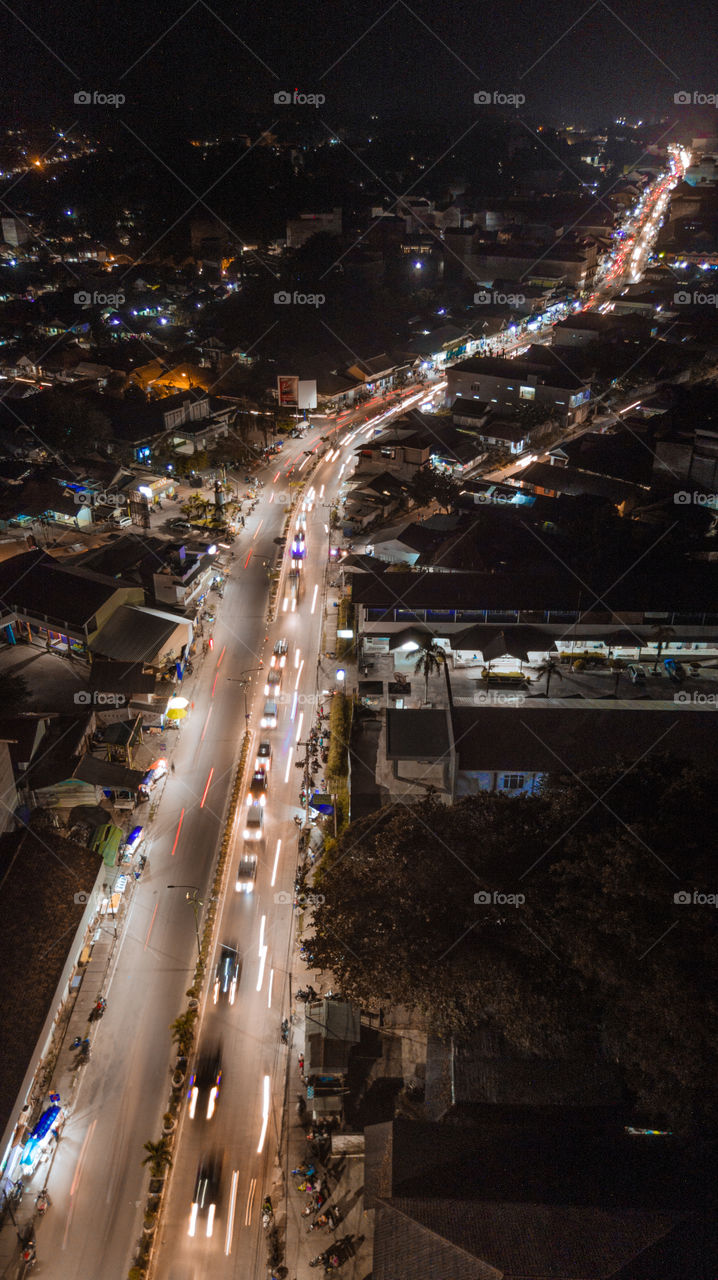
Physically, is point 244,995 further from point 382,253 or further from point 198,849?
point 382,253

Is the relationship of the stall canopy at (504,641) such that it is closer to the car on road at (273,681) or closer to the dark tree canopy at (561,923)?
the car on road at (273,681)

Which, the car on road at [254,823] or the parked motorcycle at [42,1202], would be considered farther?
the car on road at [254,823]

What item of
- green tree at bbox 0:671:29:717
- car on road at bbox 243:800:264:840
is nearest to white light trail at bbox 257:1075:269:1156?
car on road at bbox 243:800:264:840

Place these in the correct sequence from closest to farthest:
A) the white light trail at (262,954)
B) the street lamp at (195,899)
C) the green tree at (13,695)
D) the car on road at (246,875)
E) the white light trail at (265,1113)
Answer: the white light trail at (265,1113) < the white light trail at (262,954) < the street lamp at (195,899) < the car on road at (246,875) < the green tree at (13,695)

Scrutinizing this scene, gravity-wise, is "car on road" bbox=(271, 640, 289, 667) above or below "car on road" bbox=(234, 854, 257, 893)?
above

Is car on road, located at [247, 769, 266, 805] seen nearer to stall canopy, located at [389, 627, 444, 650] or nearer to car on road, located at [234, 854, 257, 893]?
car on road, located at [234, 854, 257, 893]

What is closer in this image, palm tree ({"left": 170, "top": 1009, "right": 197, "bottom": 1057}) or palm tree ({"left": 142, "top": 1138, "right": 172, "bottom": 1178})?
palm tree ({"left": 142, "top": 1138, "right": 172, "bottom": 1178})

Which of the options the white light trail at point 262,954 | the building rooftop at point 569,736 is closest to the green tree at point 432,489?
the building rooftop at point 569,736
